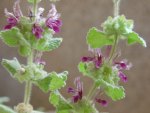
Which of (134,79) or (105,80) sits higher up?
(134,79)

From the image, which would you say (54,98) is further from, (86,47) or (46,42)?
(86,47)

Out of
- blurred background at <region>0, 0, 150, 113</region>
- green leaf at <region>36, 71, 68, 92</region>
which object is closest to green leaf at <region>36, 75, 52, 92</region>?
green leaf at <region>36, 71, 68, 92</region>

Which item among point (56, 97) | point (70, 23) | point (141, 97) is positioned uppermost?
point (70, 23)

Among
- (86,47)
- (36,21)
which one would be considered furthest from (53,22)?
(86,47)

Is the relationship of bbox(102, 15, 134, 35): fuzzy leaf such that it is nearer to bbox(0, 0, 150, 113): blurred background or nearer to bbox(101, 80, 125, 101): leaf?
bbox(101, 80, 125, 101): leaf

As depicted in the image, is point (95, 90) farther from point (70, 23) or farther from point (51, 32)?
point (70, 23)

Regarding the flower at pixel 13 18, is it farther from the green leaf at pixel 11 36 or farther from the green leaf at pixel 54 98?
the green leaf at pixel 54 98

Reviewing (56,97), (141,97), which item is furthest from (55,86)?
(141,97)
